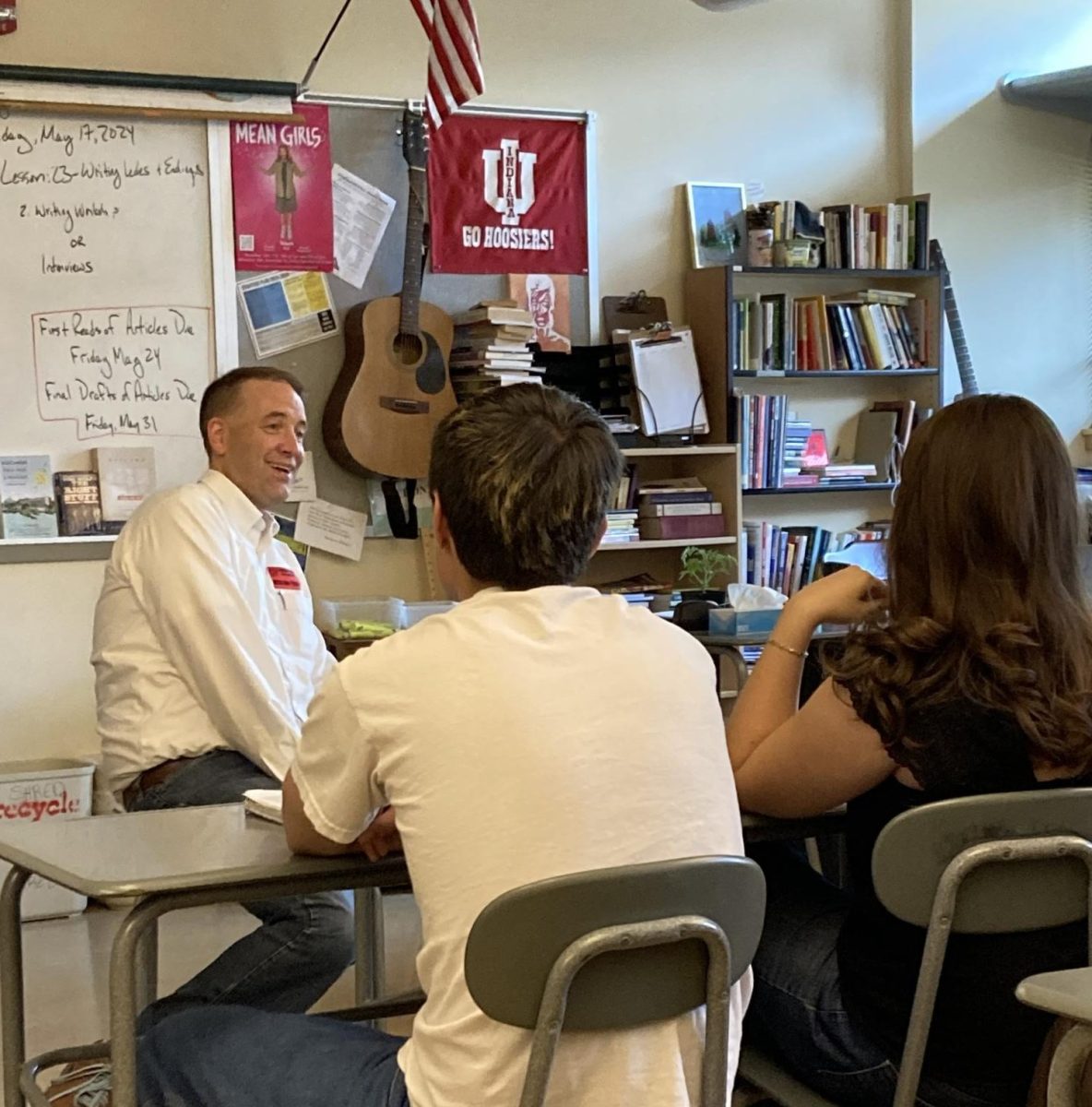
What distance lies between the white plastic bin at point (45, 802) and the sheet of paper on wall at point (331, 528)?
0.94 metres

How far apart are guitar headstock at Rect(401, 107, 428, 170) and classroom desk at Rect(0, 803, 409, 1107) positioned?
9.77 feet

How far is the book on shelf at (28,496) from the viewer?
4160mm

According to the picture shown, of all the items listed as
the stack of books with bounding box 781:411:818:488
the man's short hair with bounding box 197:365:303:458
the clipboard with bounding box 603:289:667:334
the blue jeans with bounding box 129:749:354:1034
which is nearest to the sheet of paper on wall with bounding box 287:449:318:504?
the clipboard with bounding box 603:289:667:334

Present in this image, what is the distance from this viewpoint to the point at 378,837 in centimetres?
165

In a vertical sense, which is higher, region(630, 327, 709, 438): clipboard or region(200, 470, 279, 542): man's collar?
region(630, 327, 709, 438): clipboard

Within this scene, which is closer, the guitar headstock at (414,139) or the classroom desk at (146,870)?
the classroom desk at (146,870)

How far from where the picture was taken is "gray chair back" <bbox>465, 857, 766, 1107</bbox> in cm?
134

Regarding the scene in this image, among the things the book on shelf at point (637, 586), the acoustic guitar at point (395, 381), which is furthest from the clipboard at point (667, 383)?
the acoustic guitar at point (395, 381)

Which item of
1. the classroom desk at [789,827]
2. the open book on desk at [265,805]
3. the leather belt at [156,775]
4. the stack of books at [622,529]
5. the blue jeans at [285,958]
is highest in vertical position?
the stack of books at [622,529]

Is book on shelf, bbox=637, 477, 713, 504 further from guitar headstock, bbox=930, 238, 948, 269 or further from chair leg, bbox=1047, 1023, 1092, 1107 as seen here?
chair leg, bbox=1047, 1023, 1092, 1107

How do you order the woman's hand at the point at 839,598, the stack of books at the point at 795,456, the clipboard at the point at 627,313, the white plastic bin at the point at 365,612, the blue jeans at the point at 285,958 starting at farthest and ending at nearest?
the stack of books at the point at 795,456, the clipboard at the point at 627,313, the white plastic bin at the point at 365,612, the blue jeans at the point at 285,958, the woman's hand at the point at 839,598

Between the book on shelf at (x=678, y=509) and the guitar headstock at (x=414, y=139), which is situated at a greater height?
the guitar headstock at (x=414, y=139)

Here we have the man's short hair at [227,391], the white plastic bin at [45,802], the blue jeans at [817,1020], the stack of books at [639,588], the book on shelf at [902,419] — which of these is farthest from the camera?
the book on shelf at [902,419]

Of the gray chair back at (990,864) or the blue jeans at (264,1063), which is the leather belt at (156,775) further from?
the gray chair back at (990,864)
